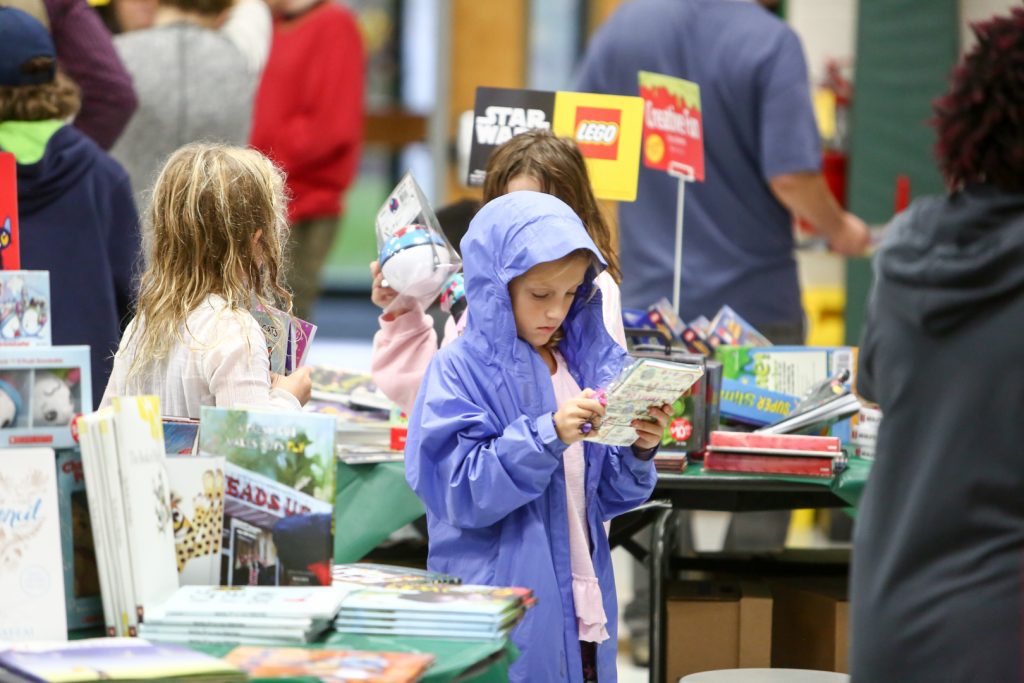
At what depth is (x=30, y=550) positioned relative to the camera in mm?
2092

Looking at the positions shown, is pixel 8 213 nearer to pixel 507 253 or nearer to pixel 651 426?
pixel 507 253

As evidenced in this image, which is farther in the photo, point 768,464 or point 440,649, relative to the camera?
point 768,464

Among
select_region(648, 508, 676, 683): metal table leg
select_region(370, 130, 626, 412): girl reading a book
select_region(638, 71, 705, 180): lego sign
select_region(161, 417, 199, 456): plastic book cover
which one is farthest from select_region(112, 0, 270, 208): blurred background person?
select_region(161, 417, 199, 456): plastic book cover

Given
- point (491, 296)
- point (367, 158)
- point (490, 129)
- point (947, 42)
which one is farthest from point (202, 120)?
point (367, 158)

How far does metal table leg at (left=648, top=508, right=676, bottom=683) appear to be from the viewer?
3578 millimetres

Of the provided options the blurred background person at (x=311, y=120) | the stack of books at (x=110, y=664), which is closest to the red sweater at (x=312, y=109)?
the blurred background person at (x=311, y=120)

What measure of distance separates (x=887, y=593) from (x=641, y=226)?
279 centimetres

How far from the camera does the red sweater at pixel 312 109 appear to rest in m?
6.77

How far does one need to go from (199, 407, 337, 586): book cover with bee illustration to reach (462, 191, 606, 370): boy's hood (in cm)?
56

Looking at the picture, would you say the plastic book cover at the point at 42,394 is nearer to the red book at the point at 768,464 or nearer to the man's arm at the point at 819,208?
the red book at the point at 768,464

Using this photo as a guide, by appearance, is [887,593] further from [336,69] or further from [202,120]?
[336,69]

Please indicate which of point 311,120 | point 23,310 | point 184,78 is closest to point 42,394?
point 23,310

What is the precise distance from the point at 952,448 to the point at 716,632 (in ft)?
6.03

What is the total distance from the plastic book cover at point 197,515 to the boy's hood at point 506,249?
0.67 metres
